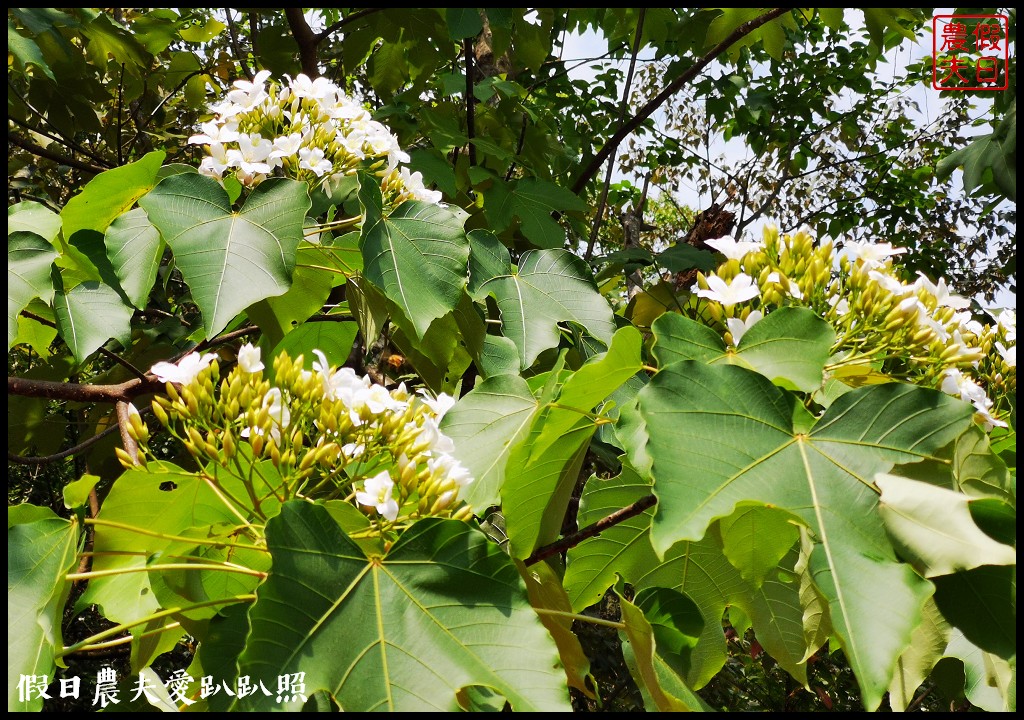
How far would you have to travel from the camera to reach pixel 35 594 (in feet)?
3.21

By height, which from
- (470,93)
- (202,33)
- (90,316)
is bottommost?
(90,316)

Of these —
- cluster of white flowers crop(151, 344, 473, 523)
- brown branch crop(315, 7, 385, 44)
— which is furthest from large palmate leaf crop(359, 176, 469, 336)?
brown branch crop(315, 7, 385, 44)

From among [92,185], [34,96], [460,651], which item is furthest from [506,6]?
[460,651]

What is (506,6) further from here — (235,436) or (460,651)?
(460,651)

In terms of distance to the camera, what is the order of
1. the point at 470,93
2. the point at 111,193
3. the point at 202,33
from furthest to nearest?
the point at 202,33, the point at 470,93, the point at 111,193

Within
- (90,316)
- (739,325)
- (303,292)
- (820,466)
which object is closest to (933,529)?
(820,466)

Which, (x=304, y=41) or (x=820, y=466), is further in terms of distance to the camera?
(x=304, y=41)

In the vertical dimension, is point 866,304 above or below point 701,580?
above

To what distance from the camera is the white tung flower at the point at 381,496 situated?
100cm

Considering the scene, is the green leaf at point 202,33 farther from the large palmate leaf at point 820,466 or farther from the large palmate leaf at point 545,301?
the large palmate leaf at point 820,466

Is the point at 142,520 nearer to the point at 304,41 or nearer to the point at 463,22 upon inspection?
the point at 304,41

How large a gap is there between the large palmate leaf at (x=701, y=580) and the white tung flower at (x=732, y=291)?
344mm

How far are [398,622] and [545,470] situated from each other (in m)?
0.37

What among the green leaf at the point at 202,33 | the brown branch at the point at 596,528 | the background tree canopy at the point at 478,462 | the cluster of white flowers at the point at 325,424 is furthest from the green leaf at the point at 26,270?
the green leaf at the point at 202,33
